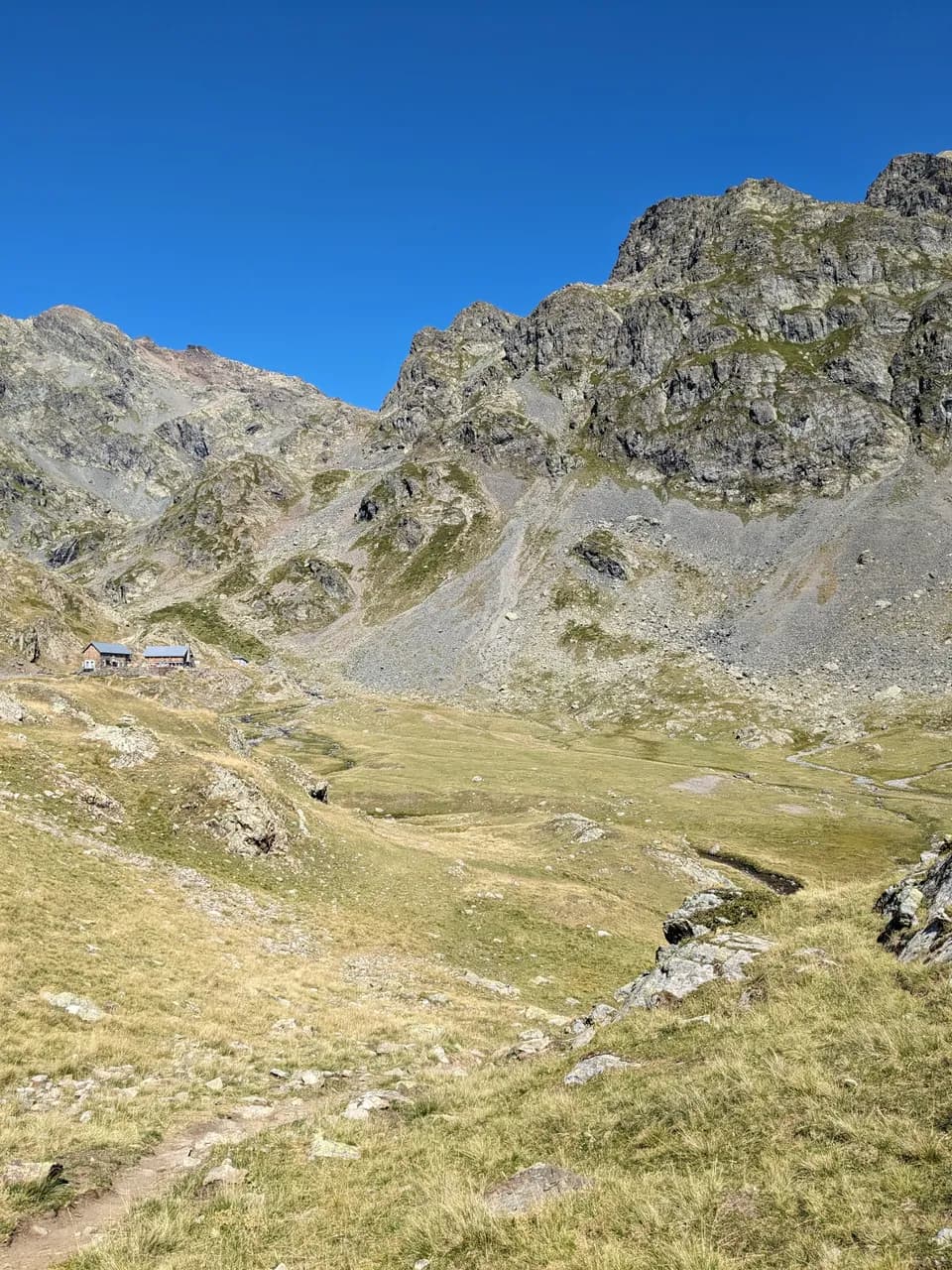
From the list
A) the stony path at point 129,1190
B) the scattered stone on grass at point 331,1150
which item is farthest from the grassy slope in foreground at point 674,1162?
the stony path at point 129,1190

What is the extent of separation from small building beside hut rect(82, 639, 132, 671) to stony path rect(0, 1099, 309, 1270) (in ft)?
483

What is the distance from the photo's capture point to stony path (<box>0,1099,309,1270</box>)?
10000 millimetres

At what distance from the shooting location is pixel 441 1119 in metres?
14.0

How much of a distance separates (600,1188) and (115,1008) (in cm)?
1609

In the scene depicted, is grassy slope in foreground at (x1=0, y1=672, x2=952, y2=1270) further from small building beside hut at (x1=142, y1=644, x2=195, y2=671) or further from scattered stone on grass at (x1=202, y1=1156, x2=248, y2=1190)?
small building beside hut at (x1=142, y1=644, x2=195, y2=671)

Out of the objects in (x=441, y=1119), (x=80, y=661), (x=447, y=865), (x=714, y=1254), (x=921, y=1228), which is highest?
(x=921, y=1228)

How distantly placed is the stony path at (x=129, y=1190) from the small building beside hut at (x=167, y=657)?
145789 millimetres

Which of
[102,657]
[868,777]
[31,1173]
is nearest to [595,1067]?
[31,1173]

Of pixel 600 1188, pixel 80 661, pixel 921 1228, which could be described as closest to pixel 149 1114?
pixel 600 1188

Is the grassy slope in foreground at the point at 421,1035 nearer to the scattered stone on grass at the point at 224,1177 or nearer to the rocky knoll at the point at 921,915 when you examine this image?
the scattered stone on grass at the point at 224,1177

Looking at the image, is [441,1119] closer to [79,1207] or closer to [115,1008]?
[79,1207]

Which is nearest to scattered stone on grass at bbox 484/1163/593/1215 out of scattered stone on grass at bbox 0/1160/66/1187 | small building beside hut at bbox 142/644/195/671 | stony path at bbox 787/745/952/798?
scattered stone on grass at bbox 0/1160/66/1187

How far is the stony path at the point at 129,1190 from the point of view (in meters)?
10.0

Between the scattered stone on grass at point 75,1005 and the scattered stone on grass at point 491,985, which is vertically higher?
the scattered stone on grass at point 75,1005
